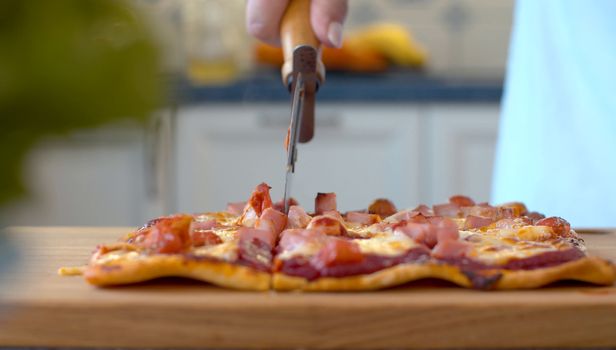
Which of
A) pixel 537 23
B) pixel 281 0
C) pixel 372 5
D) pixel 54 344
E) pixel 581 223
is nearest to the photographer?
pixel 54 344

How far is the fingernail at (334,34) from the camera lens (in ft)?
4.34

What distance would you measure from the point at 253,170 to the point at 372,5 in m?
1.29

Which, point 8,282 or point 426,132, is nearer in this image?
point 8,282

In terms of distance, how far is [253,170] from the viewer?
2879mm

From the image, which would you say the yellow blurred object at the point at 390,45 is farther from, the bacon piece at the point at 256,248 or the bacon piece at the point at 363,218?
the bacon piece at the point at 256,248

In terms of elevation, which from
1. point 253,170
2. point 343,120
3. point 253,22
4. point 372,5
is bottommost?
point 253,170

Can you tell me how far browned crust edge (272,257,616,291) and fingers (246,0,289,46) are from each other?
0.68 metres

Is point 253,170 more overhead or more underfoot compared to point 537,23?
more underfoot

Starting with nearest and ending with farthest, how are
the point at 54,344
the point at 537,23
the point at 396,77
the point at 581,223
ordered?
the point at 54,344 → the point at 581,223 → the point at 537,23 → the point at 396,77

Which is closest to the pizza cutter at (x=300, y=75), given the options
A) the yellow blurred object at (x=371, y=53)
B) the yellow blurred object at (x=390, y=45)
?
the yellow blurred object at (x=371, y=53)

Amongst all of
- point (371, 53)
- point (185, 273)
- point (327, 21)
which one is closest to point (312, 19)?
point (327, 21)

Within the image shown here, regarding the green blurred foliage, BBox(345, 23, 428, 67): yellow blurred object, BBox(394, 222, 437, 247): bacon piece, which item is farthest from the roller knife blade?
BBox(345, 23, 428, 67): yellow blurred object

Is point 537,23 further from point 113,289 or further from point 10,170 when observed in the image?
point 10,170

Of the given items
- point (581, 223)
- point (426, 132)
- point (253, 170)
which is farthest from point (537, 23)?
point (253, 170)
